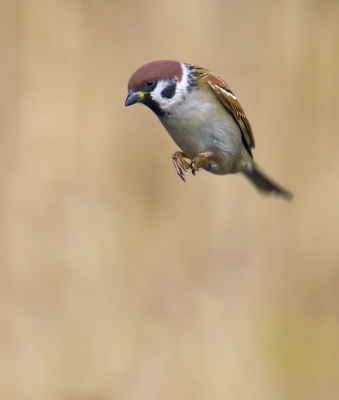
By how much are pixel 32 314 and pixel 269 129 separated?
1.13 m

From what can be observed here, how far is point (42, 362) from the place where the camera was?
2.49m

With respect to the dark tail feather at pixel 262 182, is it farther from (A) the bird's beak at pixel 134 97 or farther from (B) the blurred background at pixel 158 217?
(B) the blurred background at pixel 158 217

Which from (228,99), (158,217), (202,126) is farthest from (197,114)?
(158,217)

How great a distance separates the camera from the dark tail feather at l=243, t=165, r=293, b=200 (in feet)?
5.38

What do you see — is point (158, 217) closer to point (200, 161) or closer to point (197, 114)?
point (197, 114)

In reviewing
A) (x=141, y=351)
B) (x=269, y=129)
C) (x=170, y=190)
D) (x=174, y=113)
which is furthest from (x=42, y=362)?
(x=174, y=113)

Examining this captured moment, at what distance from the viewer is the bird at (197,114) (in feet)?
4.16

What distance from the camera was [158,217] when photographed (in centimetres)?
256

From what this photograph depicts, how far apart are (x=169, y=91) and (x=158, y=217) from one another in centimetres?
124

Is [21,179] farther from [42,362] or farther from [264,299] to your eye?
[264,299]

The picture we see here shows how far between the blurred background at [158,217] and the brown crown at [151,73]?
1159 millimetres

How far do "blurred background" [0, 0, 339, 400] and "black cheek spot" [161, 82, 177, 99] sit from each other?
1094 millimetres

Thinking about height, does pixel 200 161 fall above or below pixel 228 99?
below

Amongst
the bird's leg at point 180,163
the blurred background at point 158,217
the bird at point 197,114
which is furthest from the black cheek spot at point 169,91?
the blurred background at point 158,217
